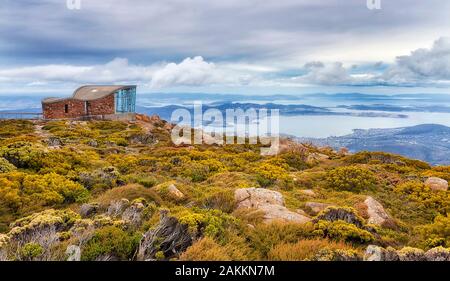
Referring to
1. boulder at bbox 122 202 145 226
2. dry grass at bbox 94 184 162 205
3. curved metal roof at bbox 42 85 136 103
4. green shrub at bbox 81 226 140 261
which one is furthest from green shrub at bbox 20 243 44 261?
curved metal roof at bbox 42 85 136 103

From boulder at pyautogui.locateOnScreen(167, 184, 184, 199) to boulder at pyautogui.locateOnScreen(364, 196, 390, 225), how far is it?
5.05 meters

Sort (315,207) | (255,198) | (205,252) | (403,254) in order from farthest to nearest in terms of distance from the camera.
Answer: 1. (315,207)
2. (255,198)
3. (403,254)
4. (205,252)

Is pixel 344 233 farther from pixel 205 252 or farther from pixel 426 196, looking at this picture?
pixel 426 196

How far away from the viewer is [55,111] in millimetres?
45469

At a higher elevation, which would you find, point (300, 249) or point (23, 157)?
point (23, 157)

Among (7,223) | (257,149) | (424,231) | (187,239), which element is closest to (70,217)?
(7,223)

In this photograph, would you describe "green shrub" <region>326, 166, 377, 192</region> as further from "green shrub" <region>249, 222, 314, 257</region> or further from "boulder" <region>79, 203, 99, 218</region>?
"boulder" <region>79, 203, 99, 218</region>

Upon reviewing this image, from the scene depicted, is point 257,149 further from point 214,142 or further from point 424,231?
point 424,231

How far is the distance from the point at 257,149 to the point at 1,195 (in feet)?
68.6

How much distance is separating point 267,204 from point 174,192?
2.61 meters

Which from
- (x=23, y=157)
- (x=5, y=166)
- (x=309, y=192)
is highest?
(x=23, y=157)

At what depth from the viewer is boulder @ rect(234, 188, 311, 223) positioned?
26.9 ft

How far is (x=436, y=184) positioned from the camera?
14531mm

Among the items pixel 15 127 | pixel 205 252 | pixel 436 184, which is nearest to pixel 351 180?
pixel 436 184
